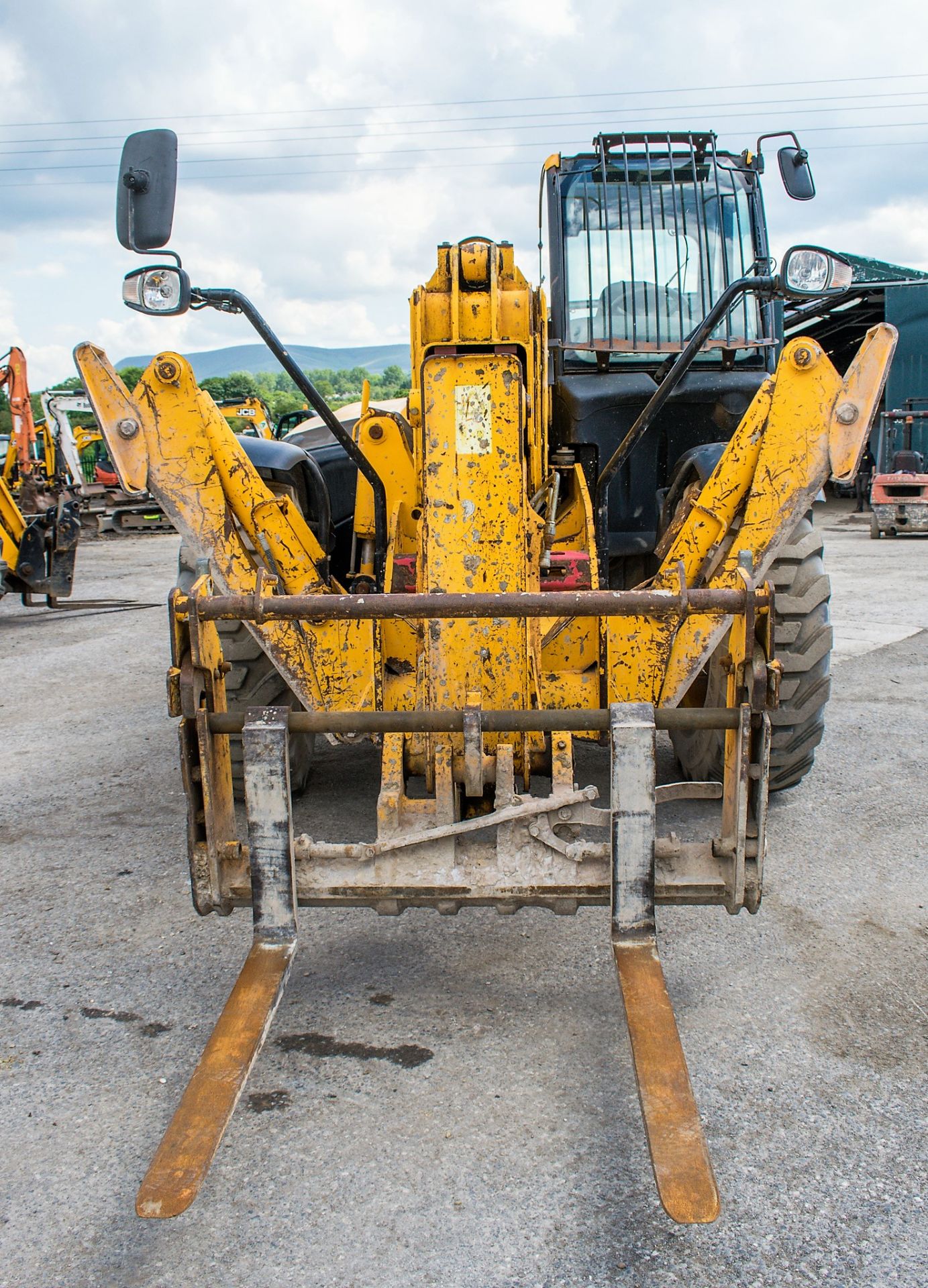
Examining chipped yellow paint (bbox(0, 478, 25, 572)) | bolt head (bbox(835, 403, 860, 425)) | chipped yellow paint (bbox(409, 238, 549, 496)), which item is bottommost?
chipped yellow paint (bbox(0, 478, 25, 572))

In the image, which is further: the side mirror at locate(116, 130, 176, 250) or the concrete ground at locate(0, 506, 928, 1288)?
the side mirror at locate(116, 130, 176, 250)

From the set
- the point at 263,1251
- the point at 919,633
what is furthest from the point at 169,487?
the point at 919,633

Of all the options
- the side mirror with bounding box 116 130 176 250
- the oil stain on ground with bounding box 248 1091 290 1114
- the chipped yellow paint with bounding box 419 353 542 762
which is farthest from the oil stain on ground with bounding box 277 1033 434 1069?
the side mirror with bounding box 116 130 176 250

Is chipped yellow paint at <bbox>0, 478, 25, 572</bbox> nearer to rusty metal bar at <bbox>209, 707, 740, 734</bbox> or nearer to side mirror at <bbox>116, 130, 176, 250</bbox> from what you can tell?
side mirror at <bbox>116, 130, 176, 250</bbox>

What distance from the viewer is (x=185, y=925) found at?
352 centimetres

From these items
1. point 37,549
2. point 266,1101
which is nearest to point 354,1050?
point 266,1101

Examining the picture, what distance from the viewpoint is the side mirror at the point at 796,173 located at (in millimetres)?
4559

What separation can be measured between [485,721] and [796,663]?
1824 millimetres

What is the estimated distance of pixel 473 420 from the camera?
338 centimetres

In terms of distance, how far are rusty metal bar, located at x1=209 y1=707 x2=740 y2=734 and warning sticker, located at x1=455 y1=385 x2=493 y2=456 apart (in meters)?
0.94

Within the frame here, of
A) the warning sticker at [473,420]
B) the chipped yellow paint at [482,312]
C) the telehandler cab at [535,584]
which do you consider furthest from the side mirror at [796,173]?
the warning sticker at [473,420]

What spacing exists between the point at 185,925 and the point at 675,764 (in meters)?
2.36

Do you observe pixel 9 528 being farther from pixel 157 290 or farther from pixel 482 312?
pixel 482 312

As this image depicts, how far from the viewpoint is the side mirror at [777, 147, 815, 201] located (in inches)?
179
